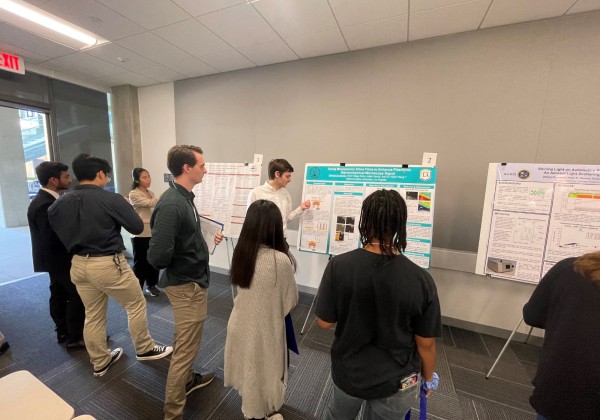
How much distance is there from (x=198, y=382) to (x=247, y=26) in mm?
2985

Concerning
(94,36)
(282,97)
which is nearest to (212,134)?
(282,97)

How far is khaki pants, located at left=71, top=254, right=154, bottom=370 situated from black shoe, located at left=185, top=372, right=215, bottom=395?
578 mm

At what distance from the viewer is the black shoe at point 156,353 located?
78.9 inches

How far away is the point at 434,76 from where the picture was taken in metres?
2.43

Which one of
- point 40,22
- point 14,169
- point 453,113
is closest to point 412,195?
point 453,113

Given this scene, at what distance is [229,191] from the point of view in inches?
123

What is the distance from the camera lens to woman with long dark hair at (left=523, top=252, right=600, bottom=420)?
2.42ft

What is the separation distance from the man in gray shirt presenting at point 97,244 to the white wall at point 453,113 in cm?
189

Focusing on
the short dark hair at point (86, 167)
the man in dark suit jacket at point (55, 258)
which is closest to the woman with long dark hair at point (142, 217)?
the man in dark suit jacket at point (55, 258)

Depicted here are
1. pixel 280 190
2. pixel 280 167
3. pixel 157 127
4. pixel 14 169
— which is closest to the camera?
pixel 280 167

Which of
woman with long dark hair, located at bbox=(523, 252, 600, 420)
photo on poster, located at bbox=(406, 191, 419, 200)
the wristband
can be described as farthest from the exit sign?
woman with long dark hair, located at bbox=(523, 252, 600, 420)

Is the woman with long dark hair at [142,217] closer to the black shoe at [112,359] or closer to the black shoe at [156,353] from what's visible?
the black shoe at [112,359]

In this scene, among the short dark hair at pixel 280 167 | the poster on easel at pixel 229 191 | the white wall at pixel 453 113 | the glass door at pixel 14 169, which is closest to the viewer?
the white wall at pixel 453 113

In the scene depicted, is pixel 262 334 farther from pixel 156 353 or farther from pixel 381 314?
pixel 156 353
